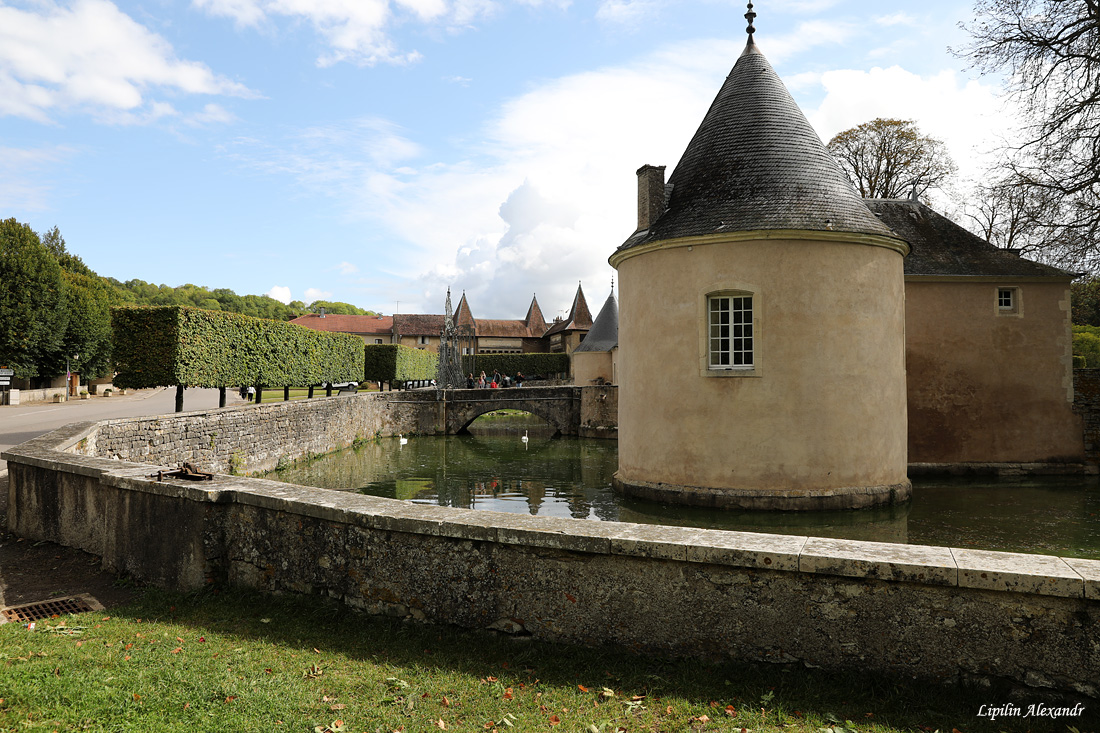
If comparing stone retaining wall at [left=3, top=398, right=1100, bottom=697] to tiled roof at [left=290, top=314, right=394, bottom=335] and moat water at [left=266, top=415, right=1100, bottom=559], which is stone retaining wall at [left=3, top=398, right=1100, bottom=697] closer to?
moat water at [left=266, top=415, right=1100, bottom=559]

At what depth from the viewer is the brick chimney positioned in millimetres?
13617

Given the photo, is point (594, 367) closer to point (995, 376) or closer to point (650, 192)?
point (995, 376)

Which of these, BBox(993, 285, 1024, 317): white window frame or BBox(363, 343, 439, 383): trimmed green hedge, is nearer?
BBox(993, 285, 1024, 317): white window frame

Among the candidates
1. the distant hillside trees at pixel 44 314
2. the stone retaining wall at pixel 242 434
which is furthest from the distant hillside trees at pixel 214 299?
the stone retaining wall at pixel 242 434

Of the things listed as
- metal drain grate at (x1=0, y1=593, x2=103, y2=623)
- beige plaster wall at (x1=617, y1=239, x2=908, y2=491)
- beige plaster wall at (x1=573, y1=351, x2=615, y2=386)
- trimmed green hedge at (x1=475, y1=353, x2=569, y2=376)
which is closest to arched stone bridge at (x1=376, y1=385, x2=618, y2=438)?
beige plaster wall at (x1=573, y1=351, x2=615, y2=386)

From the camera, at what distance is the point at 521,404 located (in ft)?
94.4

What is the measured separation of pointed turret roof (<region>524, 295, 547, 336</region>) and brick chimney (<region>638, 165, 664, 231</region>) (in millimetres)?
58081

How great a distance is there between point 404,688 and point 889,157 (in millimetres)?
30215

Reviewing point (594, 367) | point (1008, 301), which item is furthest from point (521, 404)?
point (1008, 301)

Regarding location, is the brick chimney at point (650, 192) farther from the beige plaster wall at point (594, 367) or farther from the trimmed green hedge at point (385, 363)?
the trimmed green hedge at point (385, 363)

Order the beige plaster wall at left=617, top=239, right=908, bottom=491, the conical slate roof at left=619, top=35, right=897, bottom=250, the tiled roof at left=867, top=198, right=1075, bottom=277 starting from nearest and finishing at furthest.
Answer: the beige plaster wall at left=617, top=239, right=908, bottom=491 → the conical slate roof at left=619, top=35, right=897, bottom=250 → the tiled roof at left=867, top=198, right=1075, bottom=277

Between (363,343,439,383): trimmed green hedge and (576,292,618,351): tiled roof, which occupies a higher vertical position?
(576,292,618,351): tiled roof

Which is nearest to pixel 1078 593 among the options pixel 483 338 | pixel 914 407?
pixel 914 407

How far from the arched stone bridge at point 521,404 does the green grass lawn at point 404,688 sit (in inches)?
971
